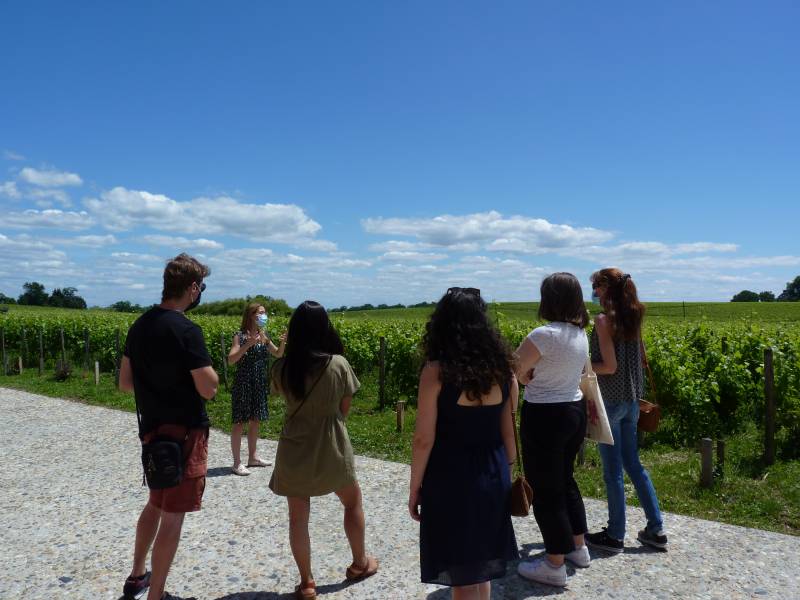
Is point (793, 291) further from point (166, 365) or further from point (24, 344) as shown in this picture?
point (166, 365)

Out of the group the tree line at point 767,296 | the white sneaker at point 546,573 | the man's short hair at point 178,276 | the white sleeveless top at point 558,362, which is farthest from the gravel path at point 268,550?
the tree line at point 767,296

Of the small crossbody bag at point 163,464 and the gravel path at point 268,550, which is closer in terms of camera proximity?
the small crossbody bag at point 163,464

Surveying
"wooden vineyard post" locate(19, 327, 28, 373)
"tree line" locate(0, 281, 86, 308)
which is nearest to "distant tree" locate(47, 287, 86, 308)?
"tree line" locate(0, 281, 86, 308)

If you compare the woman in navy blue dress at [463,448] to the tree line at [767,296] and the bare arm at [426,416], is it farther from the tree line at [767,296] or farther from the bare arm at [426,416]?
the tree line at [767,296]

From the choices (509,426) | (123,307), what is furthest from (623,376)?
(123,307)

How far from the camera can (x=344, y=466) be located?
3.61 metres

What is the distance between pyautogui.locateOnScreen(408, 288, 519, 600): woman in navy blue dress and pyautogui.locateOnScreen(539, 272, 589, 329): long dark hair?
0.84 meters

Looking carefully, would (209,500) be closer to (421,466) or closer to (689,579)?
(421,466)

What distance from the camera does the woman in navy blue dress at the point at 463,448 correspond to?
108 inches

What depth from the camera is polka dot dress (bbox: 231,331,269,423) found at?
22.1ft

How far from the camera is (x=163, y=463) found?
3.25 metres

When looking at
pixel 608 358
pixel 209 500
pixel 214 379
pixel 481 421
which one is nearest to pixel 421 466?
pixel 481 421

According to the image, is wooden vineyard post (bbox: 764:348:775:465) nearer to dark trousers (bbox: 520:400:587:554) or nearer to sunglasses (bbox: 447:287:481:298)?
dark trousers (bbox: 520:400:587:554)

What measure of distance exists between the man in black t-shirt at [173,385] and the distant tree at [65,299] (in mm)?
85606
